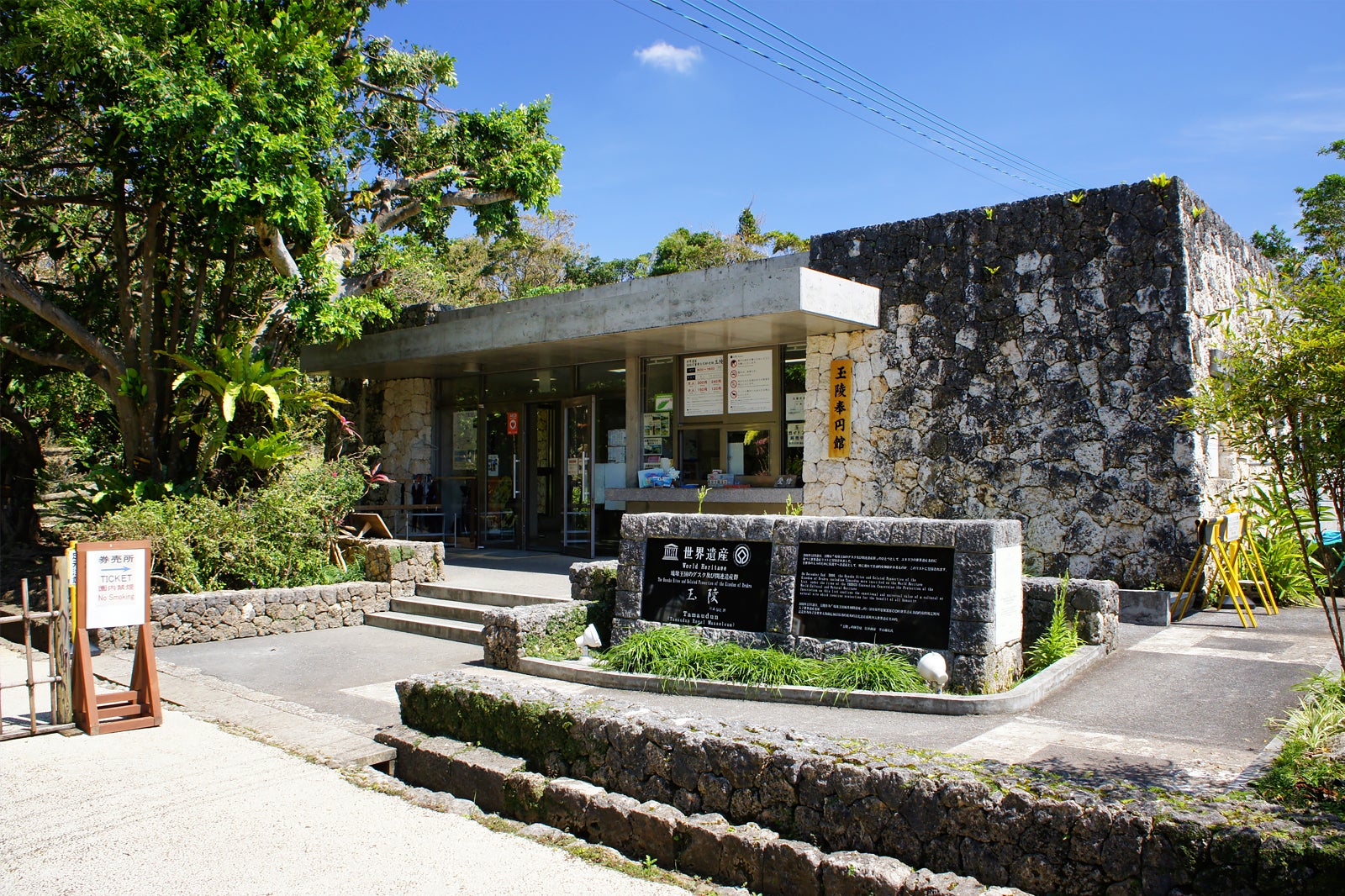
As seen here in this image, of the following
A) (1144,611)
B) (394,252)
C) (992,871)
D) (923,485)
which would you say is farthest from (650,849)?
(394,252)

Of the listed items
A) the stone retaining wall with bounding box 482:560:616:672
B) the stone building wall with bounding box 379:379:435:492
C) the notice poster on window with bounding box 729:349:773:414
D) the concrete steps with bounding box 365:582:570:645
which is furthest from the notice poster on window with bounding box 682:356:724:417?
the stone building wall with bounding box 379:379:435:492

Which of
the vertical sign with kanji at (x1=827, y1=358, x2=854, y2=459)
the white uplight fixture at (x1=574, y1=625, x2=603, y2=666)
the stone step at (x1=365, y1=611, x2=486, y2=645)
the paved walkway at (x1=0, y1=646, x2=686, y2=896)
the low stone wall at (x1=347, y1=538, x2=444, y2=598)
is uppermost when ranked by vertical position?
the vertical sign with kanji at (x1=827, y1=358, x2=854, y2=459)

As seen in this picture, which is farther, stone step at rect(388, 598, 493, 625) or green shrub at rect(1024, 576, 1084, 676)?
stone step at rect(388, 598, 493, 625)

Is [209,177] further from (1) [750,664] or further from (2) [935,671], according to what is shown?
(2) [935,671]

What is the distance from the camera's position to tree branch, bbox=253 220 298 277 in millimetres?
12219

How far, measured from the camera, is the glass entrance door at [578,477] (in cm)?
1536

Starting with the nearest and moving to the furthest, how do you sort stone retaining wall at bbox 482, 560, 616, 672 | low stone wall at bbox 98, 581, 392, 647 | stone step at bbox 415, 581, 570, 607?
stone retaining wall at bbox 482, 560, 616, 672, low stone wall at bbox 98, 581, 392, 647, stone step at bbox 415, 581, 570, 607

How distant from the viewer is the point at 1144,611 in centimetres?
975

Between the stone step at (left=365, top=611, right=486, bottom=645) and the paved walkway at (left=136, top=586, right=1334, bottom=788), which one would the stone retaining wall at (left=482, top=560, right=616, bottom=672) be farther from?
the stone step at (left=365, top=611, right=486, bottom=645)

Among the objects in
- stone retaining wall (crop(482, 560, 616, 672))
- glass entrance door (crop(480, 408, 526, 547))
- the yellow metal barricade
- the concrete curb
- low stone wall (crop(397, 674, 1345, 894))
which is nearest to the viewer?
low stone wall (crop(397, 674, 1345, 894))

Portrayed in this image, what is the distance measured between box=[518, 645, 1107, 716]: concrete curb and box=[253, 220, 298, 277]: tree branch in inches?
288

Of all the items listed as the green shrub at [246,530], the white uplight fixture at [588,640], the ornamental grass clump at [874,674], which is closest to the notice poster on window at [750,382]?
the green shrub at [246,530]

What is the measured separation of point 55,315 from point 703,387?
8.67m

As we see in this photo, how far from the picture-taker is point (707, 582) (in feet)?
25.7
